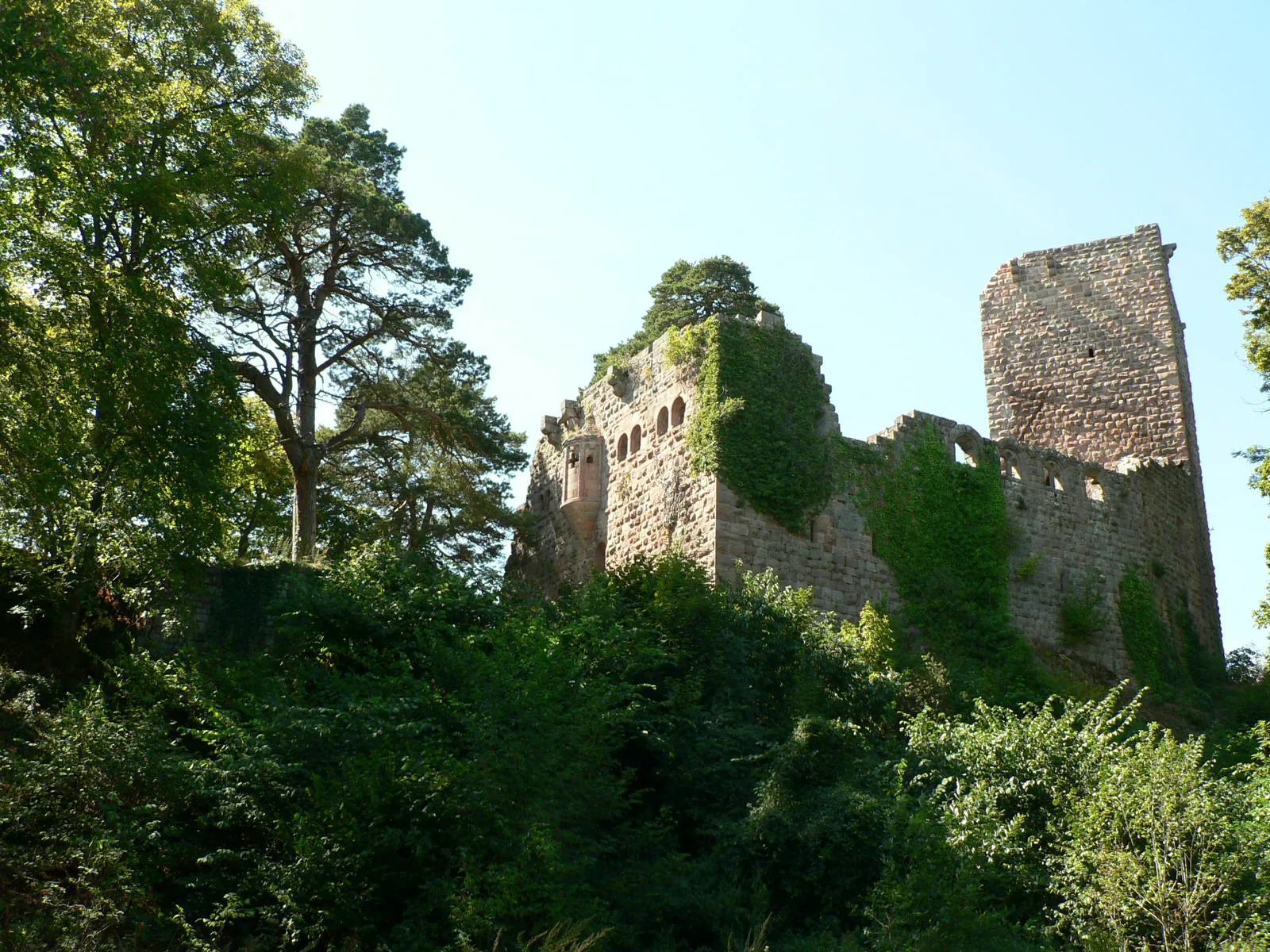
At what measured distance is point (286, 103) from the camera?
20.6m

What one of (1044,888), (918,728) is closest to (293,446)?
(918,728)

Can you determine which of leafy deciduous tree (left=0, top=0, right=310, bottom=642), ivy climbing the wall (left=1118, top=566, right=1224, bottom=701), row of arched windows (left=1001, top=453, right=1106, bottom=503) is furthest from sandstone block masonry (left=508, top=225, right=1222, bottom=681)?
leafy deciduous tree (left=0, top=0, right=310, bottom=642)

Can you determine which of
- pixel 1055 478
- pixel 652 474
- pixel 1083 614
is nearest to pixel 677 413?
pixel 652 474

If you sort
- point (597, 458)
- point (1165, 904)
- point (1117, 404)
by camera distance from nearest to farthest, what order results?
1. point (1165, 904)
2. point (597, 458)
3. point (1117, 404)

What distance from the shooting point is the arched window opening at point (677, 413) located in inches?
851

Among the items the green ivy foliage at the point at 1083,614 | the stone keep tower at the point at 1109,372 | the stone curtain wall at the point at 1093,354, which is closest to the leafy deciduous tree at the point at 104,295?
the green ivy foliage at the point at 1083,614

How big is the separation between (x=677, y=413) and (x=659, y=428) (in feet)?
2.00

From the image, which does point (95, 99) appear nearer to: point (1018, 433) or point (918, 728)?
point (918, 728)

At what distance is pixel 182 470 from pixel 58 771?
4.10 m

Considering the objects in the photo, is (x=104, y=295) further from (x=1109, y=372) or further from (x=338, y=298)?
(x=1109, y=372)

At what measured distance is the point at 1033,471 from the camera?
24.0 meters

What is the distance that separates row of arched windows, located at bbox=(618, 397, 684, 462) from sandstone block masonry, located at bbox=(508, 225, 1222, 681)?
0.11 ft

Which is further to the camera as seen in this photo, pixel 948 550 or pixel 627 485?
pixel 627 485

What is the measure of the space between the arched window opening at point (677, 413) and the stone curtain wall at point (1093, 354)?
30.5 feet
